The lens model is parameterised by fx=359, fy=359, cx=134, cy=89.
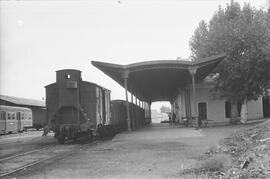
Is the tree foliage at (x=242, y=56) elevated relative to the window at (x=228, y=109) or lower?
elevated

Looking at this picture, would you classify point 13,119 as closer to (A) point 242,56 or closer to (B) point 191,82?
(B) point 191,82

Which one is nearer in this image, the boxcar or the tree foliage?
the tree foliage

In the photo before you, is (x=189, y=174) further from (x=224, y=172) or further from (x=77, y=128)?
(x=77, y=128)

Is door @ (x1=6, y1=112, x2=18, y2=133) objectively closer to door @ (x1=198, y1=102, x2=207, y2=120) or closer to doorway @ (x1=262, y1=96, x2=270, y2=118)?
door @ (x1=198, y1=102, x2=207, y2=120)

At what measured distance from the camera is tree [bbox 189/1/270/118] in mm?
30031

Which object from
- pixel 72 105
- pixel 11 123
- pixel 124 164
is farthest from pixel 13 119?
pixel 124 164

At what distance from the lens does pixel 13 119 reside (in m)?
34.2

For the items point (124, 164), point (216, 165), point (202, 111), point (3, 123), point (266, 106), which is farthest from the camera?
point (266, 106)

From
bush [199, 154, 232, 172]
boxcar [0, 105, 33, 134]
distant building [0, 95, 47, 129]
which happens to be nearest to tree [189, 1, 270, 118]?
boxcar [0, 105, 33, 134]

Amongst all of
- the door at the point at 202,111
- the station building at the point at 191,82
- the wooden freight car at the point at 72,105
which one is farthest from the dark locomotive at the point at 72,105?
the door at the point at 202,111

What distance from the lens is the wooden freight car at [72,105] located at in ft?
65.8

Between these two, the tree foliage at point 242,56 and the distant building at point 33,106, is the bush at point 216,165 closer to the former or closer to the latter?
the tree foliage at point 242,56

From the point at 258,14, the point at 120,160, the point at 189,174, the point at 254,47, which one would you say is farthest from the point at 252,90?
the point at 189,174

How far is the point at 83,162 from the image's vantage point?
11898mm
